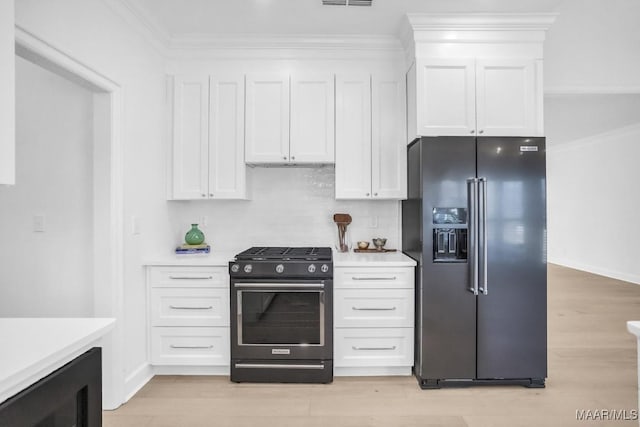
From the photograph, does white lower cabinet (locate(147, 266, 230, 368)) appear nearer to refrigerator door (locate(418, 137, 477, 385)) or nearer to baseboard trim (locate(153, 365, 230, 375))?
baseboard trim (locate(153, 365, 230, 375))

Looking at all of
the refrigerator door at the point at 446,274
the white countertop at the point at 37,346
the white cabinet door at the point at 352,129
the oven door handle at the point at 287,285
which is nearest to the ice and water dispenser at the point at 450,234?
the refrigerator door at the point at 446,274

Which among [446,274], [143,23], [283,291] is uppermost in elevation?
[143,23]

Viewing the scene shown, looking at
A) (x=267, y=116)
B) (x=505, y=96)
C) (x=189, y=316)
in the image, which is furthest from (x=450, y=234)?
(x=189, y=316)

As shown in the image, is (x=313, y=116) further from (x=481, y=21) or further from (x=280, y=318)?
(x=280, y=318)

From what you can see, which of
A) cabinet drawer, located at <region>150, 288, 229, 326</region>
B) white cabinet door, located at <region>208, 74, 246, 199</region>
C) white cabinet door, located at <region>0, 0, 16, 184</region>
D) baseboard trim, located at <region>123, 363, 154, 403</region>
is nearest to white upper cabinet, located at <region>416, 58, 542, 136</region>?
white cabinet door, located at <region>208, 74, 246, 199</region>

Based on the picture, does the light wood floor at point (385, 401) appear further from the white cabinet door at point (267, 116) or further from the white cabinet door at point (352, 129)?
the white cabinet door at point (267, 116)

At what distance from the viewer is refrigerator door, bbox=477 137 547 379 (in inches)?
109

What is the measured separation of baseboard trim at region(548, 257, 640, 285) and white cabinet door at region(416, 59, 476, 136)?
5.78 metres

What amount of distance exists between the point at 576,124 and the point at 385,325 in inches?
219

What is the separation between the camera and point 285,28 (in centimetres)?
310

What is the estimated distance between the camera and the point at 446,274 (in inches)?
109

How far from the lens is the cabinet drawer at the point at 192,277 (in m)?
2.93

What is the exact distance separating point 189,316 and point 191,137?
4.99 ft

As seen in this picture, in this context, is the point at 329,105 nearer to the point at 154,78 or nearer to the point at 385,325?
the point at 154,78
